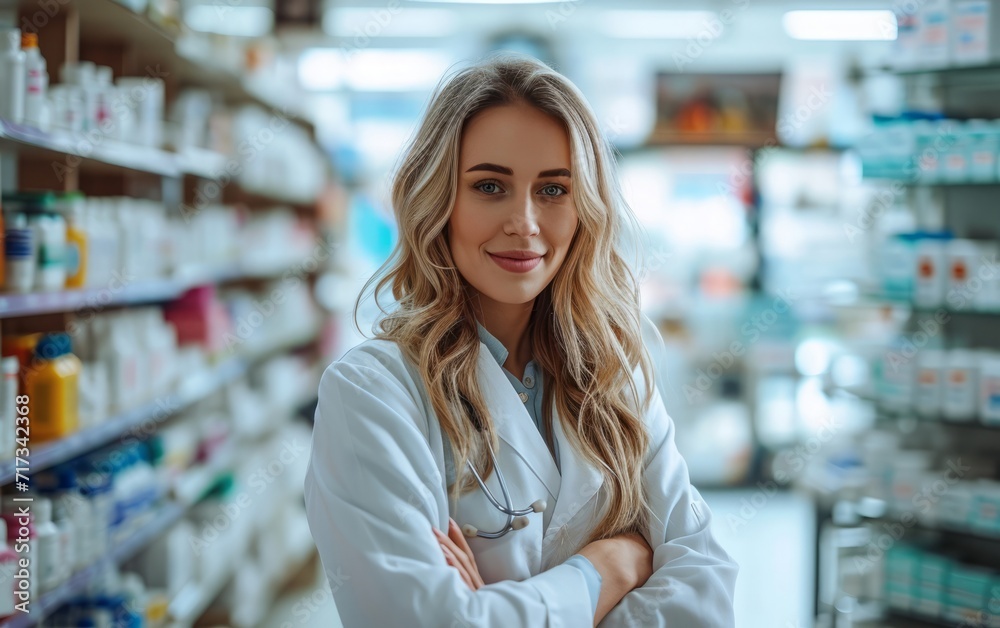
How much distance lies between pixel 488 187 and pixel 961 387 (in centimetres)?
272

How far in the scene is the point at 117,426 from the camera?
2748 mm

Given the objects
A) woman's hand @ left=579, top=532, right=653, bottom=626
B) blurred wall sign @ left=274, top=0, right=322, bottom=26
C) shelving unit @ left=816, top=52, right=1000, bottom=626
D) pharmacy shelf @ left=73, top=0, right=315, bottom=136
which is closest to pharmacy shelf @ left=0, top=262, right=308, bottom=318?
pharmacy shelf @ left=73, top=0, right=315, bottom=136

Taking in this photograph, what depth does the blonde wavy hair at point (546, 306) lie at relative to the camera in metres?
1.63

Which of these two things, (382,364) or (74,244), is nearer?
(382,364)

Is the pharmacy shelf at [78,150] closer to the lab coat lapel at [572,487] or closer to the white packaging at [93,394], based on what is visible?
the white packaging at [93,394]

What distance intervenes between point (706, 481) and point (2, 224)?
5.71m

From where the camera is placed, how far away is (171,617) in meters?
3.28

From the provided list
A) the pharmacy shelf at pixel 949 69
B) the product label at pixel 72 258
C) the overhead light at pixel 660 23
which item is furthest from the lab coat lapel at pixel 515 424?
the overhead light at pixel 660 23

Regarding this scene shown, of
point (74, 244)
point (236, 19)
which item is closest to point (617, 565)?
point (74, 244)

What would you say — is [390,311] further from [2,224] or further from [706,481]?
[706,481]

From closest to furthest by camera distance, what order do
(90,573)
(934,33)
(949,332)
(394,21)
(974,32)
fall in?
(90,573) < (974,32) < (934,33) < (949,332) < (394,21)

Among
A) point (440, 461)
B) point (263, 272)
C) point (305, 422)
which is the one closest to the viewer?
point (440, 461)

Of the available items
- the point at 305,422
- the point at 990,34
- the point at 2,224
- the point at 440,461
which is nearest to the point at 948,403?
the point at 990,34

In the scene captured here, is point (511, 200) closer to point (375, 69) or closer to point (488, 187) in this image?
point (488, 187)
